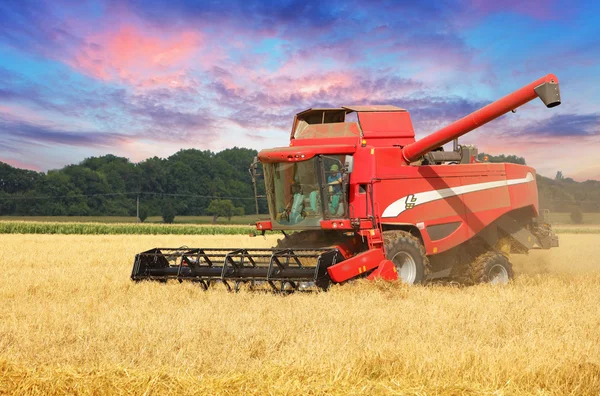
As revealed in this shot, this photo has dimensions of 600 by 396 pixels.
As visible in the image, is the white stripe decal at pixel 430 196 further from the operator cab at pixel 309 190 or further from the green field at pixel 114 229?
the green field at pixel 114 229

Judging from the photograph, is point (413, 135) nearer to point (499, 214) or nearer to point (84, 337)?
point (499, 214)

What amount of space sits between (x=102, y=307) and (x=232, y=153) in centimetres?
7487

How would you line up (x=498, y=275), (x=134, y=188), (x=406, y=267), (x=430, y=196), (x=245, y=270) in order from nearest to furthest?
(x=245, y=270) → (x=406, y=267) → (x=430, y=196) → (x=498, y=275) → (x=134, y=188)

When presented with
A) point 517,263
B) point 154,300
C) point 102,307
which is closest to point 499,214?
point 517,263

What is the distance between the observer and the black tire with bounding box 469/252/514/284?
1016cm

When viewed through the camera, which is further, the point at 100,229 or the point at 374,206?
the point at 100,229

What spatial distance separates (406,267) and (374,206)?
104 centimetres

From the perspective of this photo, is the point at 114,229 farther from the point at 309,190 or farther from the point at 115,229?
the point at 309,190

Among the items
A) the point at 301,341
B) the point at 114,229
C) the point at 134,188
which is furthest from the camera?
the point at 134,188

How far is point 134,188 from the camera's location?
241ft

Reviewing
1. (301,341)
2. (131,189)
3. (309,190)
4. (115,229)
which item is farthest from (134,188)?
(301,341)

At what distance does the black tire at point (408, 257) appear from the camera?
9.22m

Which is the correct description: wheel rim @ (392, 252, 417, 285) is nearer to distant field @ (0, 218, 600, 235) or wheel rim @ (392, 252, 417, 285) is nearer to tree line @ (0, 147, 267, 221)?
distant field @ (0, 218, 600, 235)

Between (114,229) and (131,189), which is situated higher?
(131,189)
